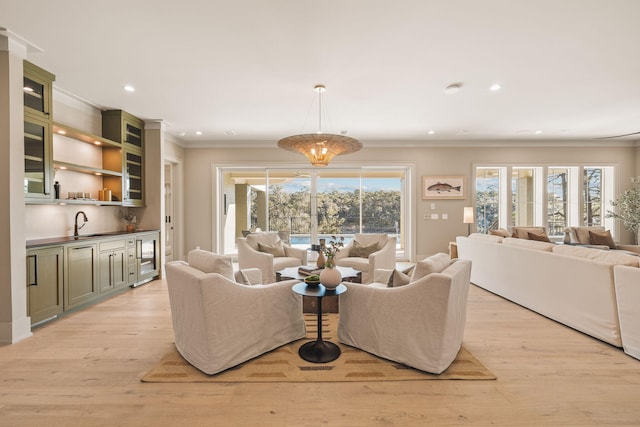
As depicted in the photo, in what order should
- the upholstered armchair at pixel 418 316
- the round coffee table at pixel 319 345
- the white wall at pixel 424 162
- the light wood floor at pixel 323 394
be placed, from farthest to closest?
the white wall at pixel 424 162 < the round coffee table at pixel 319 345 < the upholstered armchair at pixel 418 316 < the light wood floor at pixel 323 394

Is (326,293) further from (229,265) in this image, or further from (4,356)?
(4,356)

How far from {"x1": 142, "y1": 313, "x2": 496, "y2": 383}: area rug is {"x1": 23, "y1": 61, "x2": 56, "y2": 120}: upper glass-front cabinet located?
9.61 feet

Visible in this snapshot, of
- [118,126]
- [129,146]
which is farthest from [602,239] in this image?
[118,126]

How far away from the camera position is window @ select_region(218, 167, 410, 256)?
686 centimetres

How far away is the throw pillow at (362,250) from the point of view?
462 cm

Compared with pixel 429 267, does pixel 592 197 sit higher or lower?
higher

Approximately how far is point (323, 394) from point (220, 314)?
897 mm

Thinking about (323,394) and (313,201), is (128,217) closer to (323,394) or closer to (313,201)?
(313,201)

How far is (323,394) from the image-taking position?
1987mm

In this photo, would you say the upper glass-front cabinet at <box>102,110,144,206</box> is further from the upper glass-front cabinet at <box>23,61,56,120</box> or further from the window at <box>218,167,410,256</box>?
the window at <box>218,167,410,256</box>

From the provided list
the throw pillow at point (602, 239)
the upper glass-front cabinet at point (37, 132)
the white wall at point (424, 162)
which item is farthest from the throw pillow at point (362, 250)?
the throw pillow at point (602, 239)

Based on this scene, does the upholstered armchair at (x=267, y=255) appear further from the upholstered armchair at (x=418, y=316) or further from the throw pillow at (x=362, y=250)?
the upholstered armchair at (x=418, y=316)

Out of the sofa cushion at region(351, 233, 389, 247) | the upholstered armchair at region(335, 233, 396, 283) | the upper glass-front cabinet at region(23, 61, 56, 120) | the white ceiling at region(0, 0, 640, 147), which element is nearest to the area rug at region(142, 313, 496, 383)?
the upholstered armchair at region(335, 233, 396, 283)

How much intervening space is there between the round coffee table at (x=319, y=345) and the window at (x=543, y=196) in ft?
18.2
